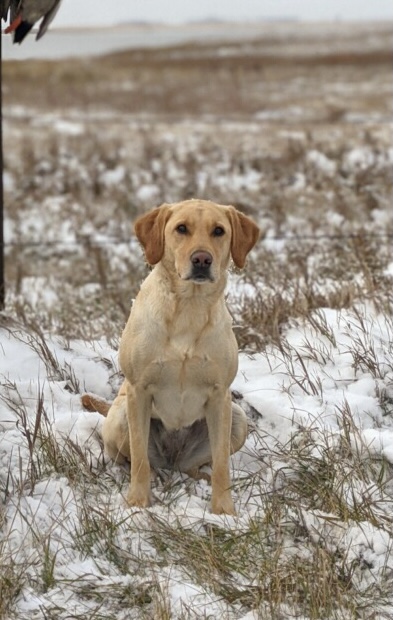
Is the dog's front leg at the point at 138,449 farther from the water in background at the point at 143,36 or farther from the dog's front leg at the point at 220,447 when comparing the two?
the water in background at the point at 143,36

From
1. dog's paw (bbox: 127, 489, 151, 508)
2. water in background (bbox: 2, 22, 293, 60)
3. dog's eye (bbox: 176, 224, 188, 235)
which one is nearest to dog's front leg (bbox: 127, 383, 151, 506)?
dog's paw (bbox: 127, 489, 151, 508)

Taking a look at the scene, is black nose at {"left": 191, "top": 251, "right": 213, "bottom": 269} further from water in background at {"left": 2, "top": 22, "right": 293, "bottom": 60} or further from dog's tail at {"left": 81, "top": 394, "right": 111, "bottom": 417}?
water in background at {"left": 2, "top": 22, "right": 293, "bottom": 60}

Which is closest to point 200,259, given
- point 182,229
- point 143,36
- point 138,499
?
point 182,229

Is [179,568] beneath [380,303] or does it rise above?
beneath

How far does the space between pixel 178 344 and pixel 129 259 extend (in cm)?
556

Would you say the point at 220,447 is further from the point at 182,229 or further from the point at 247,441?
the point at 182,229

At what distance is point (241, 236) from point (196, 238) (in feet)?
0.87

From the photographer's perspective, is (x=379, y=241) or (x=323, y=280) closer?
(x=323, y=280)

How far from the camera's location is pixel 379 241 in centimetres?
855

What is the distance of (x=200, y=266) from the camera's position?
12.2 feet

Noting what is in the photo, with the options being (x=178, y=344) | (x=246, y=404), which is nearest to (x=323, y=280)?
(x=246, y=404)

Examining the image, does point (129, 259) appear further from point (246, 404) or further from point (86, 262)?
point (246, 404)

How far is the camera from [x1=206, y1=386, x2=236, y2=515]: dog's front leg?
3979 millimetres

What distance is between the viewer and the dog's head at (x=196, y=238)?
3.72m
